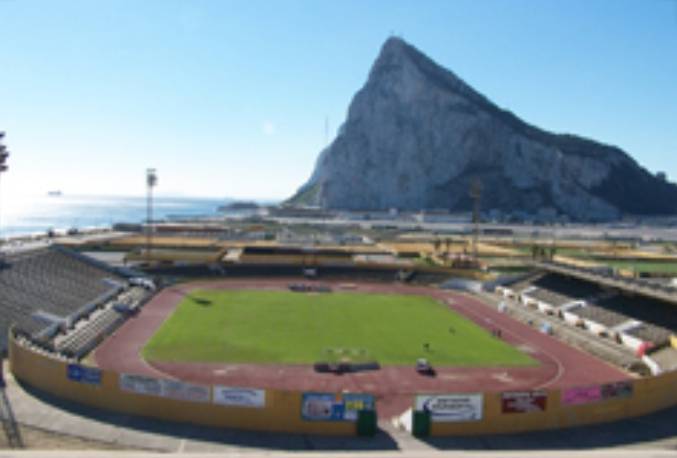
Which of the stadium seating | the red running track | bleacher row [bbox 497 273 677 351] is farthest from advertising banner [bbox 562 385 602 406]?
the stadium seating

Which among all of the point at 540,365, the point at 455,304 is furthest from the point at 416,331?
the point at 455,304

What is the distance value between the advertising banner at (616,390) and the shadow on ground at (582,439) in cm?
126

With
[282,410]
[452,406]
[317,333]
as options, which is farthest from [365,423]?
[317,333]

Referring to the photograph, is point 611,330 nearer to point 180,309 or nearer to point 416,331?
point 416,331

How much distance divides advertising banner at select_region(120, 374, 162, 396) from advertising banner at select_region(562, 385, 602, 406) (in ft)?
59.9

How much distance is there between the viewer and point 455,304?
199ft

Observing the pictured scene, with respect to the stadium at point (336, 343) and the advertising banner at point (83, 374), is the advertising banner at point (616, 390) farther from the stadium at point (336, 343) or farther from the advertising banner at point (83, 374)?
the advertising banner at point (83, 374)

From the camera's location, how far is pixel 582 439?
949 inches

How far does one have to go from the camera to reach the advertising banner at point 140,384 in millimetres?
24578

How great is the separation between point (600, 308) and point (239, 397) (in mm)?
38693

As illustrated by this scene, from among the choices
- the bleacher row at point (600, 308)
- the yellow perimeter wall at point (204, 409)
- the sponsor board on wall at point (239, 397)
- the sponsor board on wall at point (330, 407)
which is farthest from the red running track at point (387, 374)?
the sponsor board on wall at point (239, 397)

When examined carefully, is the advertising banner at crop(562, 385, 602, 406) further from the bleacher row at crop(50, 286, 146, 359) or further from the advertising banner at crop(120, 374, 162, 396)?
the bleacher row at crop(50, 286, 146, 359)

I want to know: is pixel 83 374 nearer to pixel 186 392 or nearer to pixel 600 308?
pixel 186 392

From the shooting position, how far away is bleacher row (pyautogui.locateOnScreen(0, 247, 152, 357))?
125 ft
